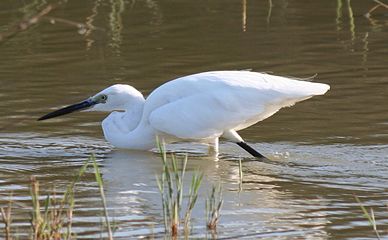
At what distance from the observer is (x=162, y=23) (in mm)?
13477

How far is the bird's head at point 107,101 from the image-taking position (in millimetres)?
9125

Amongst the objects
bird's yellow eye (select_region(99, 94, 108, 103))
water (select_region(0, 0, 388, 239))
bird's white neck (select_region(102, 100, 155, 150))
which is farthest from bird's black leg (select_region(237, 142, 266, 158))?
bird's yellow eye (select_region(99, 94, 108, 103))

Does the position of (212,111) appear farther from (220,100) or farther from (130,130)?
(130,130)

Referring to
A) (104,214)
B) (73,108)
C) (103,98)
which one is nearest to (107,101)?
(103,98)

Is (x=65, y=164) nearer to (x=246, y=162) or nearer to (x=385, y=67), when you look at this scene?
(x=246, y=162)

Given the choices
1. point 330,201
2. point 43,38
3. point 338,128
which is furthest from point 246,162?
point 43,38

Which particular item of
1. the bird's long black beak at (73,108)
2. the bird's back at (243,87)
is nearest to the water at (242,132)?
the bird's long black beak at (73,108)

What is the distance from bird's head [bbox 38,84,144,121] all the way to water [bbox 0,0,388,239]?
0.80 ft

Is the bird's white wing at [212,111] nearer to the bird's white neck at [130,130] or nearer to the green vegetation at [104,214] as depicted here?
the bird's white neck at [130,130]

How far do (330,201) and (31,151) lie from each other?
2876 millimetres

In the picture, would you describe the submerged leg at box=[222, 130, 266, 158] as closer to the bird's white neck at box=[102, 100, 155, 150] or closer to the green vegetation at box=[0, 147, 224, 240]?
the bird's white neck at box=[102, 100, 155, 150]

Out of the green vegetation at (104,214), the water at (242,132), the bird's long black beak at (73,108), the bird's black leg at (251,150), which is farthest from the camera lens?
the bird's long black beak at (73,108)

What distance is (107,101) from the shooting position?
30.1 feet

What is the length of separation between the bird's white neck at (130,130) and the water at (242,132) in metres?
0.10
